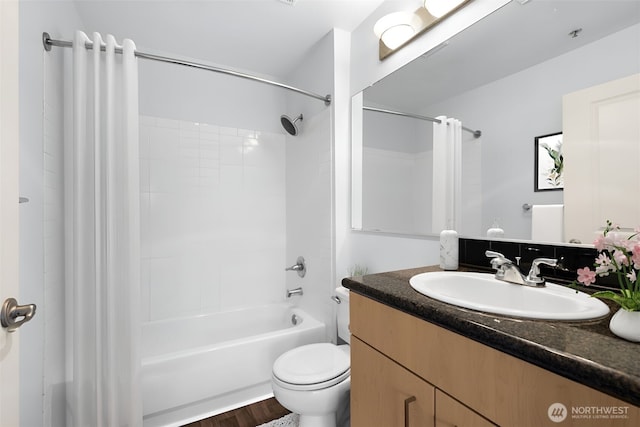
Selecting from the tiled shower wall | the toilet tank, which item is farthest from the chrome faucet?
the tiled shower wall

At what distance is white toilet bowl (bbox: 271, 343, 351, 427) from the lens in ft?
A: 4.15

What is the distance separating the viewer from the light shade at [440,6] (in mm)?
1292

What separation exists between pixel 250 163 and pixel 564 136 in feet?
6.73

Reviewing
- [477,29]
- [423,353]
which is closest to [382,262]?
[423,353]

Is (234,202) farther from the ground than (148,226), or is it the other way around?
(234,202)

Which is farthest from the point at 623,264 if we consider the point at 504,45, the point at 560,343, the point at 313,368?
the point at 313,368

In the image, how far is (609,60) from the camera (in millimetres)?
857

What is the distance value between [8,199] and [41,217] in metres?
0.82

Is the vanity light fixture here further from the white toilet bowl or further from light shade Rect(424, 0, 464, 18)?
the white toilet bowl

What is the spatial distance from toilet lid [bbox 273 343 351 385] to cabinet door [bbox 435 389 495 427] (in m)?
0.74

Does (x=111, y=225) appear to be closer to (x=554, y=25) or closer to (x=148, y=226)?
(x=148, y=226)

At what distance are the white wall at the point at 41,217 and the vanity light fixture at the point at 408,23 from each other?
5.19 ft

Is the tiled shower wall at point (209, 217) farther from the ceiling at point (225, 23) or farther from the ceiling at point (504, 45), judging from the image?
the ceiling at point (504, 45)

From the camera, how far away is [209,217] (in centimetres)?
228
